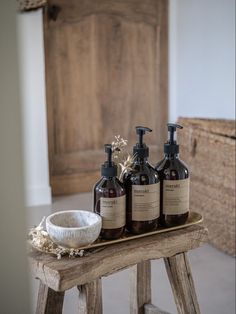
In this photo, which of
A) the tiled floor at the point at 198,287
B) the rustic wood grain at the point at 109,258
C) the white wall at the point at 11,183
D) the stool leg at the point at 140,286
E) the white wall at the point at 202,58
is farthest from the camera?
the white wall at the point at 202,58

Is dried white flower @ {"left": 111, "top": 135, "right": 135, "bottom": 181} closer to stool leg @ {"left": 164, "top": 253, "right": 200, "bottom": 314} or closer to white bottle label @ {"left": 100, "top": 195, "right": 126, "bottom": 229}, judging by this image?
white bottle label @ {"left": 100, "top": 195, "right": 126, "bottom": 229}

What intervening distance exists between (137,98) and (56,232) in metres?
2.65

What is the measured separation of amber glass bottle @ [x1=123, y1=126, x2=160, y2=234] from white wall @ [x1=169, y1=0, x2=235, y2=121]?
6.87 feet

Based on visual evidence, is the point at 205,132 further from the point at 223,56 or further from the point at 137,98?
the point at 137,98

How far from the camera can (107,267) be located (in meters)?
1.13

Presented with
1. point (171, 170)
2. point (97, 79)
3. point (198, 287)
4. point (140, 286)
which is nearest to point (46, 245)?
point (171, 170)

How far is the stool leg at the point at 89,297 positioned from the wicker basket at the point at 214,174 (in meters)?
1.41

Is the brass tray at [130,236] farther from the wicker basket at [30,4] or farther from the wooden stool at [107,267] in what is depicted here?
the wicker basket at [30,4]

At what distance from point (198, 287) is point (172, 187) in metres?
1.13

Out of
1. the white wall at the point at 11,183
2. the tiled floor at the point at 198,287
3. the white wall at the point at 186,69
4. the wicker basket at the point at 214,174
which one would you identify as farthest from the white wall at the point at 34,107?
the white wall at the point at 11,183

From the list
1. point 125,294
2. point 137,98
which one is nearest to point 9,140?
point 125,294

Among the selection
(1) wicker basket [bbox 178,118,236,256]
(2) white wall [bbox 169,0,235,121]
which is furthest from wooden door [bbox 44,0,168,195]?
(1) wicker basket [bbox 178,118,236,256]

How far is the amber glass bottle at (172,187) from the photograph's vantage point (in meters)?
1.25

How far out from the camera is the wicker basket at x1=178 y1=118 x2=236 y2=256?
97.5 inches
